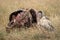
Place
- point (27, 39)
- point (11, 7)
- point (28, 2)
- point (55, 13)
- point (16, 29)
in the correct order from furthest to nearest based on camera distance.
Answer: point (28, 2), point (11, 7), point (55, 13), point (16, 29), point (27, 39)

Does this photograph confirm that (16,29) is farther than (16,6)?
No

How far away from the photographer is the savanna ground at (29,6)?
6770mm

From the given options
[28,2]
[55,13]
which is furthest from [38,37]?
[28,2]

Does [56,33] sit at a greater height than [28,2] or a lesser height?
lesser

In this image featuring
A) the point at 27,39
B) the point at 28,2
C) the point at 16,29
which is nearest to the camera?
the point at 27,39

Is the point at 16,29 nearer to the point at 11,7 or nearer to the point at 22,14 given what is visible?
the point at 22,14

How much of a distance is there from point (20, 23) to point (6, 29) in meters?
0.42

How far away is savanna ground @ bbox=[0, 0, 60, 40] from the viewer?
267 inches

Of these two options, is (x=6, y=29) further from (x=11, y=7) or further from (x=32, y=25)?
(x=11, y=7)

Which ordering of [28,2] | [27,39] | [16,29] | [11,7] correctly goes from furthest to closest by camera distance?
[28,2]
[11,7]
[16,29]
[27,39]

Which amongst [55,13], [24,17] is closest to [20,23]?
[24,17]

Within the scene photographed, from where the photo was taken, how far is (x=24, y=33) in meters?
7.02

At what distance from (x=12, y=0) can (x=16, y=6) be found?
139 cm

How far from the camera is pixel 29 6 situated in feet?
34.6
